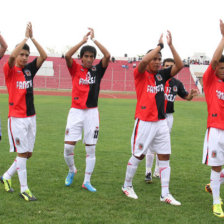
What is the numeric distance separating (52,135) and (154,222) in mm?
7169

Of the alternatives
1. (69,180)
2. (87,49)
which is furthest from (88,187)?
(87,49)

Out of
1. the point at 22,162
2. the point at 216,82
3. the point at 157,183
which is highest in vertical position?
the point at 216,82

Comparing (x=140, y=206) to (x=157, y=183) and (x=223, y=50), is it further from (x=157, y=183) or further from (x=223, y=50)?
(x=223, y=50)

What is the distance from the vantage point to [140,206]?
16.8 ft

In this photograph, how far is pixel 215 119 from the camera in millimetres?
4938

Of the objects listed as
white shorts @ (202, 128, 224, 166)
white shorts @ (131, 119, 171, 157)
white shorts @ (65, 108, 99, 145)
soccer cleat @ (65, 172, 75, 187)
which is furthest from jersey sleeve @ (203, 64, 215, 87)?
soccer cleat @ (65, 172, 75, 187)

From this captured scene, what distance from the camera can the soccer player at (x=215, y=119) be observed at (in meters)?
4.88

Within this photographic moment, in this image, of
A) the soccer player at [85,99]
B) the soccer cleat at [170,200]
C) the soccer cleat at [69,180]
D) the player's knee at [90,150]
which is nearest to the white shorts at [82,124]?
the soccer player at [85,99]

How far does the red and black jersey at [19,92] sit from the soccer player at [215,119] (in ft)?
9.44

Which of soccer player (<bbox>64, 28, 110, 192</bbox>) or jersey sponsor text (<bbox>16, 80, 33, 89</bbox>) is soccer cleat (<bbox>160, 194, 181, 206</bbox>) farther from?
jersey sponsor text (<bbox>16, 80, 33, 89</bbox>)

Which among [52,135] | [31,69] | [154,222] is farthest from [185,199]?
[52,135]

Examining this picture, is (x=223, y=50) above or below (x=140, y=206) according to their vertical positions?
above

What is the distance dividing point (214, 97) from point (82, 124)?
2.39 m

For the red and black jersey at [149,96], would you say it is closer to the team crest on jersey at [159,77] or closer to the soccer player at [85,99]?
the team crest on jersey at [159,77]
